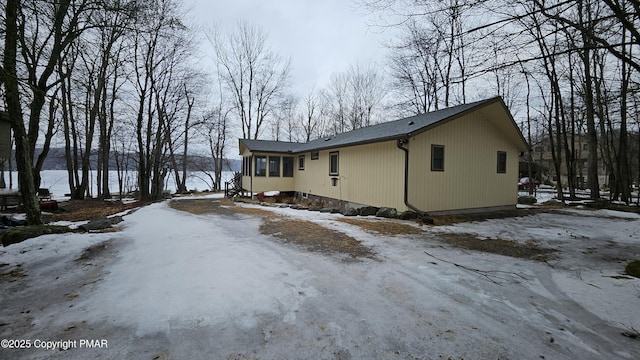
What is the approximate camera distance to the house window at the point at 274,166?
1658 centimetres

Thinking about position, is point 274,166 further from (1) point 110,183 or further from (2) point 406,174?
(1) point 110,183

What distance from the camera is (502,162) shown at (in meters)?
11.5

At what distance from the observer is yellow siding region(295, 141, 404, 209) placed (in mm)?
9516

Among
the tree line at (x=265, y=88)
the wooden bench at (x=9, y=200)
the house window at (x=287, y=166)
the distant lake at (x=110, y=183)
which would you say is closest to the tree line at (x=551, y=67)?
the tree line at (x=265, y=88)

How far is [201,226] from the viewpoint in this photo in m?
7.07

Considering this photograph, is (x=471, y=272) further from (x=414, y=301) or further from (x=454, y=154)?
(x=454, y=154)

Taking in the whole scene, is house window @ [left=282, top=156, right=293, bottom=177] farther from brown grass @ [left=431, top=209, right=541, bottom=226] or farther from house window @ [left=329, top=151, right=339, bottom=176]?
brown grass @ [left=431, top=209, right=541, bottom=226]

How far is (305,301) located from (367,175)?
8.19 m

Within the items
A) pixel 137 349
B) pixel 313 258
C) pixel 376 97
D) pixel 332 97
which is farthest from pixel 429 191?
pixel 332 97

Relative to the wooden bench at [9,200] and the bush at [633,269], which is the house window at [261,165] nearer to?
the wooden bench at [9,200]

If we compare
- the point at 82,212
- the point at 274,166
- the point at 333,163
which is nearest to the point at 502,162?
the point at 333,163

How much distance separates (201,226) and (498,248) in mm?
7149

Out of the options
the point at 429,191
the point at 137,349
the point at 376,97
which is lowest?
the point at 137,349

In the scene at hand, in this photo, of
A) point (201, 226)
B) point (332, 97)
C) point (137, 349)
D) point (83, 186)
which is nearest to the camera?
point (137, 349)
